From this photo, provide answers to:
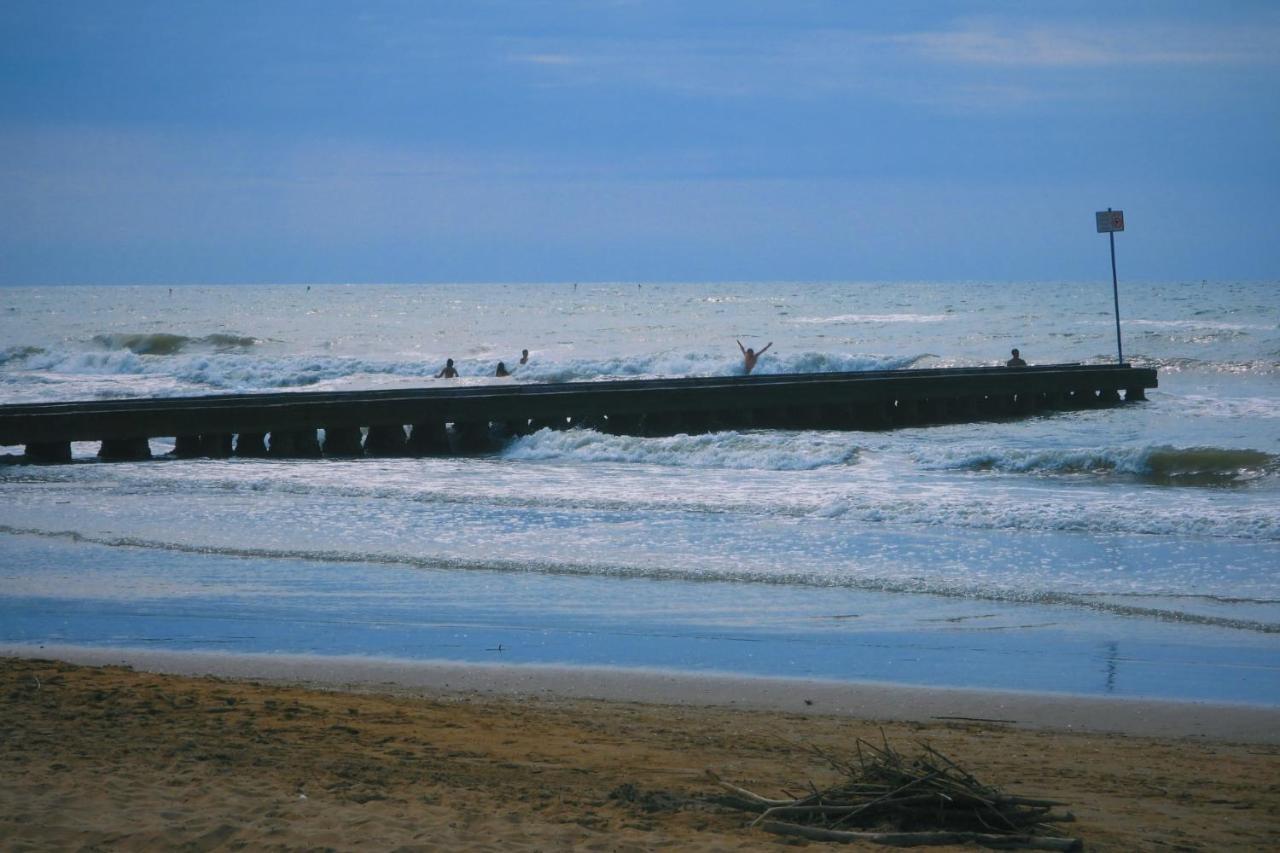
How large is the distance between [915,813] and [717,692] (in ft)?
9.31

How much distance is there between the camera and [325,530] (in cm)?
1426

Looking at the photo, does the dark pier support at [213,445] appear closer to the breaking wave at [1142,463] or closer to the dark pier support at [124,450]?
the dark pier support at [124,450]

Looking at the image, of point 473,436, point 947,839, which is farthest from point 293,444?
point 947,839

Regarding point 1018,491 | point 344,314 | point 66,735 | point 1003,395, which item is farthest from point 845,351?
point 344,314

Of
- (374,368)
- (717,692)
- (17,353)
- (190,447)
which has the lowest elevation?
(717,692)

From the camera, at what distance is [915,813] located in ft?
16.9

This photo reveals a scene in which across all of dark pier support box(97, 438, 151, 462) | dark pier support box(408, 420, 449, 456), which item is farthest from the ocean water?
dark pier support box(408, 420, 449, 456)

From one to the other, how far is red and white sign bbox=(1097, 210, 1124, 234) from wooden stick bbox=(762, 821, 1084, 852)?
77.0 ft

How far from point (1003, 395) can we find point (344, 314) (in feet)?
281

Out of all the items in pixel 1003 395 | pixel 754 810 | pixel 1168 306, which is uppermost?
pixel 1168 306

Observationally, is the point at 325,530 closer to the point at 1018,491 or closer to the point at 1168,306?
the point at 1018,491

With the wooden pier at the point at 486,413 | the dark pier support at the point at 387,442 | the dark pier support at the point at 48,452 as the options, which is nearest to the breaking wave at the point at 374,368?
the wooden pier at the point at 486,413

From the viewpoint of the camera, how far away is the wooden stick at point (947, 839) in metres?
4.88

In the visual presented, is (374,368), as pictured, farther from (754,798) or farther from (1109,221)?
(754,798)
